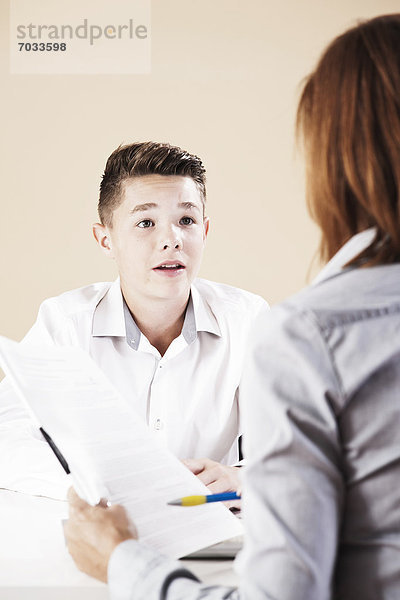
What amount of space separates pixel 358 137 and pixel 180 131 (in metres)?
2.70

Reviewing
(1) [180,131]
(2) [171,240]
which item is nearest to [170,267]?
(2) [171,240]

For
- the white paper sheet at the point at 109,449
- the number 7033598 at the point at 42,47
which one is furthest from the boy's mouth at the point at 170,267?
the number 7033598 at the point at 42,47

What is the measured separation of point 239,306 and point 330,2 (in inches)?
79.3

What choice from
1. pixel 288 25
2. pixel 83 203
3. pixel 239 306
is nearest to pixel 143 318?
pixel 239 306

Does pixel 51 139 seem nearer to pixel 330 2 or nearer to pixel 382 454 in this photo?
pixel 330 2

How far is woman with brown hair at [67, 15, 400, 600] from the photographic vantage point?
0.56 meters

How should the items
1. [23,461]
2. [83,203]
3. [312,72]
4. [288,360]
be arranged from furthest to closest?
[83,203], [23,461], [312,72], [288,360]

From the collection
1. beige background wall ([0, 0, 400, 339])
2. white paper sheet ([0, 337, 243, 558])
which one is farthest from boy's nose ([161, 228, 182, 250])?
beige background wall ([0, 0, 400, 339])

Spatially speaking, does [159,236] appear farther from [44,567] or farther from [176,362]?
[44,567]

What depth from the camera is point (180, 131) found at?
324 centimetres

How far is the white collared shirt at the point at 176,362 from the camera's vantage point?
1.71 m

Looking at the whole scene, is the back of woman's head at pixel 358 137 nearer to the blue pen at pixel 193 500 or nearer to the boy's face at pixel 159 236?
the blue pen at pixel 193 500

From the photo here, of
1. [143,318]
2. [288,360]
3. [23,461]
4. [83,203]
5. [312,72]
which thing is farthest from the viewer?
[83,203]

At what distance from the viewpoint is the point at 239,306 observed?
74.7 inches
